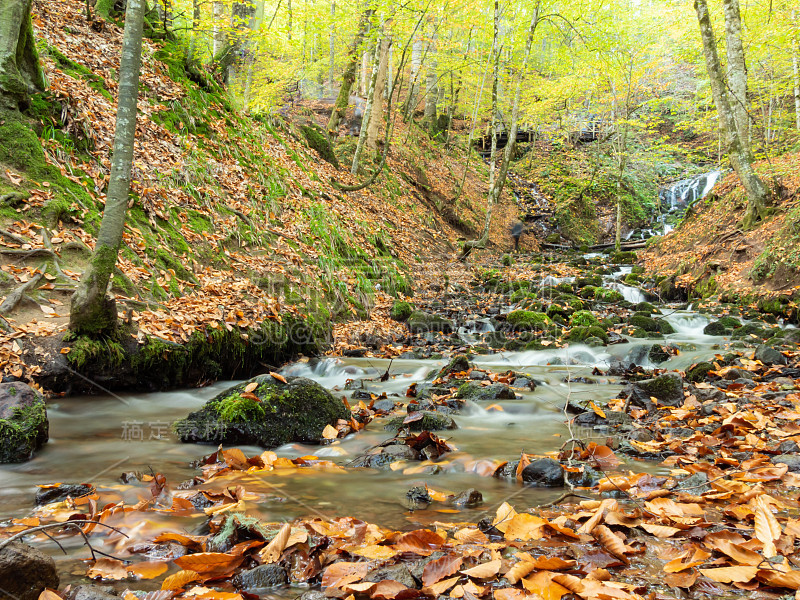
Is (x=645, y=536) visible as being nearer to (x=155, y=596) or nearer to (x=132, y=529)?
(x=155, y=596)

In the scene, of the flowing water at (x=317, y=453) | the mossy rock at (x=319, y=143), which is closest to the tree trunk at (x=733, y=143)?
the flowing water at (x=317, y=453)

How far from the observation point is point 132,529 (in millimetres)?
2391

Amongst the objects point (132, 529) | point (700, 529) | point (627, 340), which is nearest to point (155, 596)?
point (132, 529)

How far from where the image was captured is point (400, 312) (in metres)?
10.6

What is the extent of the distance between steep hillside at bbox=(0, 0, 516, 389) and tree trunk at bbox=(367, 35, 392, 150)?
3961 millimetres

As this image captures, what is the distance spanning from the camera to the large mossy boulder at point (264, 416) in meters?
4.18

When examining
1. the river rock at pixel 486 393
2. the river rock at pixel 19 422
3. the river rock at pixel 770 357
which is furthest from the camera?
the river rock at pixel 770 357

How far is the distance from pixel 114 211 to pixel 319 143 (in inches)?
454

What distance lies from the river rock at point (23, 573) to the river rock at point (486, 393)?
14.6 ft

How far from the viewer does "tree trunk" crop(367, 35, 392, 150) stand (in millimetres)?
14406

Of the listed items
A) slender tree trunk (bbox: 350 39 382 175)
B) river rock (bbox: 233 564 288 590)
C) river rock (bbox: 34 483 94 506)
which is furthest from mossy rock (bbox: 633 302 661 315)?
river rock (bbox: 34 483 94 506)

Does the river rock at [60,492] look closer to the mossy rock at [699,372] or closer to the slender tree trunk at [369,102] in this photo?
the mossy rock at [699,372]

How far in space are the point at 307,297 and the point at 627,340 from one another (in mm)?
6168

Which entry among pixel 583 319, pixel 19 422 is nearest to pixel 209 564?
pixel 19 422
